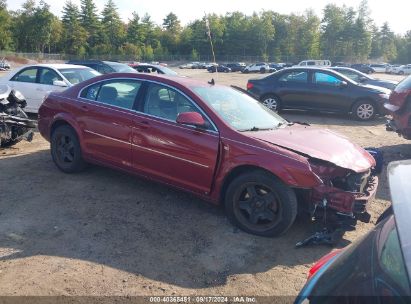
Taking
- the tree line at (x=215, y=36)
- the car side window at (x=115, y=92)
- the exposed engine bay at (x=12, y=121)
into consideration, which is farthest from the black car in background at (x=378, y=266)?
the tree line at (x=215, y=36)

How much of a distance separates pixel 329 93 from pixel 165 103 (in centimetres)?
853

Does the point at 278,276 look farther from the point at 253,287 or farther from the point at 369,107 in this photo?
the point at 369,107

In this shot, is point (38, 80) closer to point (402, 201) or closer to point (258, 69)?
point (402, 201)

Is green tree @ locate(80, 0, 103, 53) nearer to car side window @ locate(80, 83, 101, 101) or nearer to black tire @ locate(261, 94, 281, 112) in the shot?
black tire @ locate(261, 94, 281, 112)

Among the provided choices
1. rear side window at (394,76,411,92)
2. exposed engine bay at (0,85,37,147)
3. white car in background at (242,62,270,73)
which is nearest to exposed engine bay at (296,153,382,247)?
rear side window at (394,76,411,92)

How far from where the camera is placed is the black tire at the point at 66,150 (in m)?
6.13

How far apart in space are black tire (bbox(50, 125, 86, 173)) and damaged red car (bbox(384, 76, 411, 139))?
18.9ft

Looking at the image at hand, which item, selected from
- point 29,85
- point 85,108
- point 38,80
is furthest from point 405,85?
point 29,85

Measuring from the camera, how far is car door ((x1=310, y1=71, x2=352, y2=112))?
1246 cm

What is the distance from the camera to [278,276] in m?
3.80

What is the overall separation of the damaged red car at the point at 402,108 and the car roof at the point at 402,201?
20.7ft

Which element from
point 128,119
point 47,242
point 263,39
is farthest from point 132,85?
point 263,39

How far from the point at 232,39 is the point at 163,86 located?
94.7 meters

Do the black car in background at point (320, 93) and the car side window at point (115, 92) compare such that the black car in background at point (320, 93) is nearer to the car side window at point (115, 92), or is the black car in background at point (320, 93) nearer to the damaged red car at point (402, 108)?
the damaged red car at point (402, 108)
